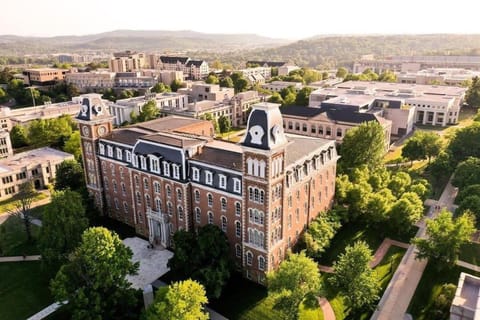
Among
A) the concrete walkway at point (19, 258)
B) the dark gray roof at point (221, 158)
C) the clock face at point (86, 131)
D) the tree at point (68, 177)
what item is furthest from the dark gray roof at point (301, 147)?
the tree at point (68, 177)

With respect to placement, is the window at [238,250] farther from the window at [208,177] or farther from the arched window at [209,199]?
the window at [208,177]

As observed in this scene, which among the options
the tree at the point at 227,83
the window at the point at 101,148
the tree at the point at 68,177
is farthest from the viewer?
the tree at the point at 227,83

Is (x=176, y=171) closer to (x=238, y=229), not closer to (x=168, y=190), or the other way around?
(x=168, y=190)

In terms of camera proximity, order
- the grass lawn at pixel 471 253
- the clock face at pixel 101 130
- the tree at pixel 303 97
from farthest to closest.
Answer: the tree at pixel 303 97 → the clock face at pixel 101 130 → the grass lawn at pixel 471 253

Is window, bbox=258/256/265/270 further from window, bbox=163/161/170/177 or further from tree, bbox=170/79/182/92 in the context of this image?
tree, bbox=170/79/182/92

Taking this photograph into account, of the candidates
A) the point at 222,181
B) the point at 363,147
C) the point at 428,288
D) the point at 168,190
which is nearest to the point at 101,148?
the point at 168,190
